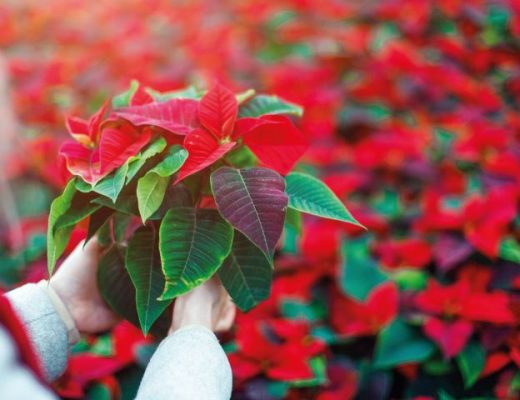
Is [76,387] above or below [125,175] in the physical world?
below

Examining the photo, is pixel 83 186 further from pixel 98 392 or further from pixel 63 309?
pixel 98 392

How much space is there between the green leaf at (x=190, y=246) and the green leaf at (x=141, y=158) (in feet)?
0.21

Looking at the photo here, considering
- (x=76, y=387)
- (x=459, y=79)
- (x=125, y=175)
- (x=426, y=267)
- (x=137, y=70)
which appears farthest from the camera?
(x=137, y=70)

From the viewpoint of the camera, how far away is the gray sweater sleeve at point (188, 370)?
0.66 m

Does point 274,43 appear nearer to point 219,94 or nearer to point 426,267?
point 426,267

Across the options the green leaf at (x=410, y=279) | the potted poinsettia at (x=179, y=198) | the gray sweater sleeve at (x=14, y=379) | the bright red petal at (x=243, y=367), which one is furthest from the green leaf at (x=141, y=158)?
the green leaf at (x=410, y=279)

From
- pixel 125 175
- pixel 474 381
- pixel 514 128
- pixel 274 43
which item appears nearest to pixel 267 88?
pixel 274 43

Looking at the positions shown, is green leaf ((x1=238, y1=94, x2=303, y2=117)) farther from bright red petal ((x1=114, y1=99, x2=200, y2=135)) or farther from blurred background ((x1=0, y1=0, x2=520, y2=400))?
blurred background ((x1=0, y1=0, x2=520, y2=400))

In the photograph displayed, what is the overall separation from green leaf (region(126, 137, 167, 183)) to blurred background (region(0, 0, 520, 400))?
→ 13 centimetres

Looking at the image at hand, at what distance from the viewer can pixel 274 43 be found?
2.19m

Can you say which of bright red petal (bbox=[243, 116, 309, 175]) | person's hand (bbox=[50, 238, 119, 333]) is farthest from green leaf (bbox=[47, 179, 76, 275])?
bright red petal (bbox=[243, 116, 309, 175])

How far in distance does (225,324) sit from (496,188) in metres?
0.69

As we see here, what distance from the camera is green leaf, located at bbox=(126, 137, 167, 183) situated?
2.29 ft

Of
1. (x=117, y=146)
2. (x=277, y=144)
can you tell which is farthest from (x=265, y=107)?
(x=117, y=146)
